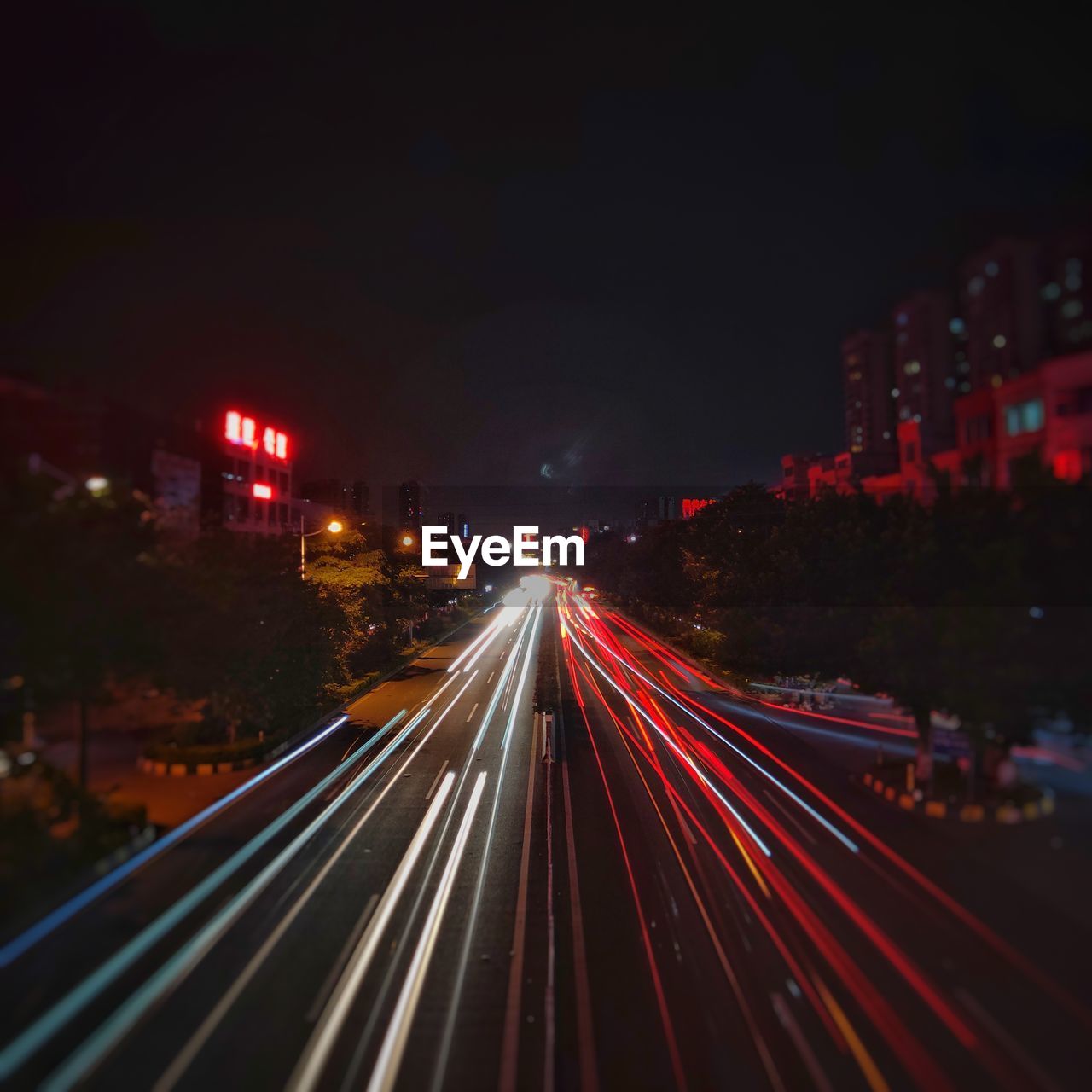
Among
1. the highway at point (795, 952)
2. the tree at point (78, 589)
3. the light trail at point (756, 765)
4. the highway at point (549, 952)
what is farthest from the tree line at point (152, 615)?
the light trail at point (756, 765)

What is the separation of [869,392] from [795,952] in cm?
9640

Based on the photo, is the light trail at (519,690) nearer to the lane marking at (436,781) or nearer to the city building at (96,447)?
the lane marking at (436,781)

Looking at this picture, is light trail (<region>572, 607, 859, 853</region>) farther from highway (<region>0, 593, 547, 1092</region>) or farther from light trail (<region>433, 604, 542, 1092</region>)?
light trail (<region>433, 604, 542, 1092</region>)

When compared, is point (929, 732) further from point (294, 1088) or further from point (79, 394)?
point (79, 394)

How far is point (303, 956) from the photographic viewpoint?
925 cm

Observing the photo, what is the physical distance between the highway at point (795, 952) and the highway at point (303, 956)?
1250mm

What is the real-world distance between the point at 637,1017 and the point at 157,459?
1512 cm

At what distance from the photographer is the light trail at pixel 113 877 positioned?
943 cm

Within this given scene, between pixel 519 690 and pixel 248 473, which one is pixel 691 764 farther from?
pixel 248 473

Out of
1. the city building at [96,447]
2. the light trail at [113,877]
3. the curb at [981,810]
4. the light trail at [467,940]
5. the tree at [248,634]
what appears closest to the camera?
the light trail at [467,940]

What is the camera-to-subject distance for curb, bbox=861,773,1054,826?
1377 cm

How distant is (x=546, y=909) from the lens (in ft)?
35.2

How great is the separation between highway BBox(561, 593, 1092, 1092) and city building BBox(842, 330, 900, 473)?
6975 centimetres

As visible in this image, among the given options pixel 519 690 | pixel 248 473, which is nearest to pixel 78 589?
pixel 248 473
